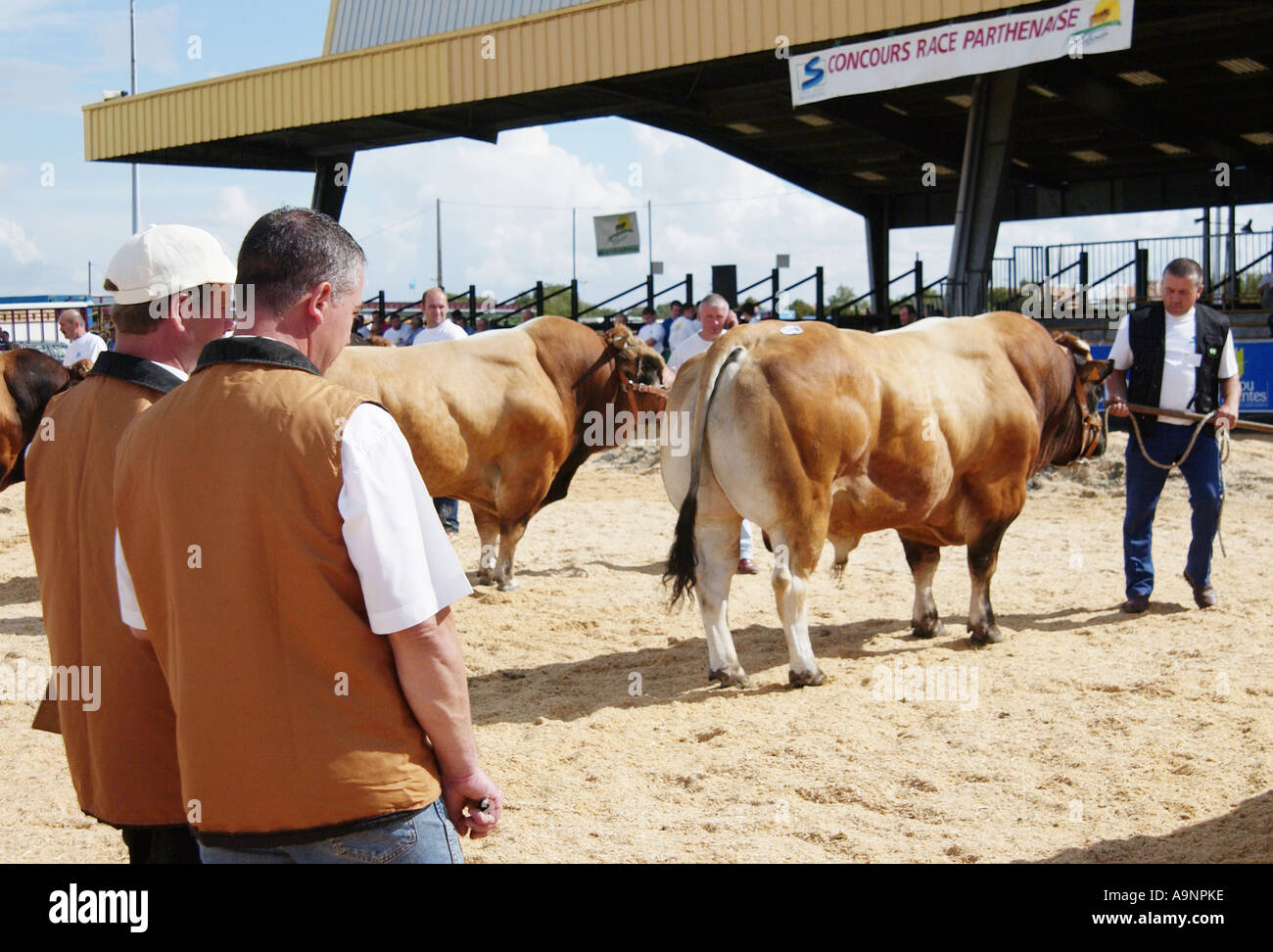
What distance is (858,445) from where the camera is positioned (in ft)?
18.4

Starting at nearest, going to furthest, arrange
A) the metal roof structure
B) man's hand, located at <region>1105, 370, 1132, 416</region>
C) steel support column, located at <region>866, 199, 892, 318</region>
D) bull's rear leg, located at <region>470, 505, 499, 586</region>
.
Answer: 1. man's hand, located at <region>1105, 370, 1132, 416</region>
2. bull's rear leg, located at <region>470, 505, 499, 586</region>
3. the metal roof structure
4. steel support column, located at <region>866, 199, 892, 318</region>

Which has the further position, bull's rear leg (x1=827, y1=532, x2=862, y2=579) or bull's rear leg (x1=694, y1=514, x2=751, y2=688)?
bull's rear leg (x1=827, y1=532, x2=862, y2=579)

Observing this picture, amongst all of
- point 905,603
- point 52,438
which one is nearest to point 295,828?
point 52,438

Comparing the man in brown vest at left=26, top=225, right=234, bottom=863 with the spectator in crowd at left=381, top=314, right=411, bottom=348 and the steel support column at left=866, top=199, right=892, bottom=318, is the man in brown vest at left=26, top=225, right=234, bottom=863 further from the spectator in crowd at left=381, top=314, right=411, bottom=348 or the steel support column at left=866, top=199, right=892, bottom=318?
the steel support column at left=866, top=199, right=892, bottom=318

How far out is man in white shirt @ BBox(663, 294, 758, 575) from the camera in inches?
320

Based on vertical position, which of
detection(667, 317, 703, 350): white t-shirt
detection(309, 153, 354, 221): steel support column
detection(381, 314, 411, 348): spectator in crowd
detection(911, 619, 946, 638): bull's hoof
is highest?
detection(309, 153, 354, 221): steel support column

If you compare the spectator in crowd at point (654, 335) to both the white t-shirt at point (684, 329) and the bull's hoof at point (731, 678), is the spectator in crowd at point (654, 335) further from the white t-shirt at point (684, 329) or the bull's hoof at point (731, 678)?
the bull's hoof at point (731, 678)

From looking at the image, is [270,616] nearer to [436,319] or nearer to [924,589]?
[924,589]

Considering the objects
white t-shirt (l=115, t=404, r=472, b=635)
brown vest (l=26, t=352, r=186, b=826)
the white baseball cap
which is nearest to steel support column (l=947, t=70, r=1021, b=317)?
the white baseball cap

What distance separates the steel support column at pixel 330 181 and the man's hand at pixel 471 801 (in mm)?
21304

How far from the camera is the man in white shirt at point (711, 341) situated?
26.7 ft

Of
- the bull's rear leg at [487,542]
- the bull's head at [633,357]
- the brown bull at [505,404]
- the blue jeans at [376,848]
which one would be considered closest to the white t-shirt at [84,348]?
the brown bull at [505,404]

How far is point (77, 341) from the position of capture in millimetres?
11750

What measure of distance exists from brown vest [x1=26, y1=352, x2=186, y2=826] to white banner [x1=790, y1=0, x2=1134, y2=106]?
1153 cm
